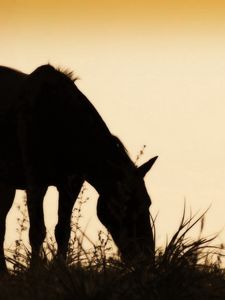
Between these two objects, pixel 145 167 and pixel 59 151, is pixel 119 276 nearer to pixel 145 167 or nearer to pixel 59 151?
pixel 145 167

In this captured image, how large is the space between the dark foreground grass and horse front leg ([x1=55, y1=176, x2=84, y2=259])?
3458mm

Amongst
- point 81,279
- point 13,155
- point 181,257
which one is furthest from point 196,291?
point 13,155

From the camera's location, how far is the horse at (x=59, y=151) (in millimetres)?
8914

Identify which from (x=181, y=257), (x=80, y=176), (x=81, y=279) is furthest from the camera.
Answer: (x=80, y=176)

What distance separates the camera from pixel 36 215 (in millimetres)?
9227

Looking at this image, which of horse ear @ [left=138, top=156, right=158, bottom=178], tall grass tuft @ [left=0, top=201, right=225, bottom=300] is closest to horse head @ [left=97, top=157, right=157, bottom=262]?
horse ear @ [left=138, top=156, right=158, bottom=178]

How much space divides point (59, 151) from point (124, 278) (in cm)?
430

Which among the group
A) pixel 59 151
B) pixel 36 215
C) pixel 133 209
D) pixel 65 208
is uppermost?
pixel 59 151

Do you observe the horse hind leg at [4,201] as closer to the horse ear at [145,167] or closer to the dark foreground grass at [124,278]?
the horse ear at [145,167]

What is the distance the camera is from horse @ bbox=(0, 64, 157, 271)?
891cm

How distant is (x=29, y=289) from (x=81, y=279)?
369mm

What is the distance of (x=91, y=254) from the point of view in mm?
5953

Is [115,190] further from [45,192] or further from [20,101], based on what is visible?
[20,101]

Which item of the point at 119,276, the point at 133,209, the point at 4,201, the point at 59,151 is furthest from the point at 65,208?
the point at 119,276
